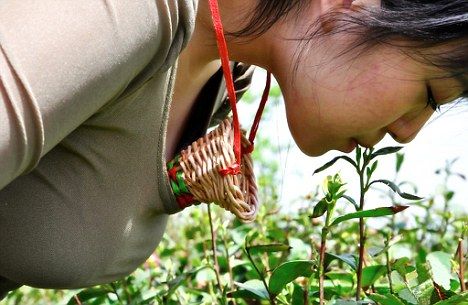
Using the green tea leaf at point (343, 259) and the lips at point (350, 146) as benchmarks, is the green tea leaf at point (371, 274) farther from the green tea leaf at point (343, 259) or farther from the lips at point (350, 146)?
the lips at point (350, 146)

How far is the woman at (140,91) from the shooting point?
1261mm

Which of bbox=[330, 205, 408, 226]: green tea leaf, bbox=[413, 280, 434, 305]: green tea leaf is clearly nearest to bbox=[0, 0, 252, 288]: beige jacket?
bbox=[330, 205, 408, 226]: green tea leaf

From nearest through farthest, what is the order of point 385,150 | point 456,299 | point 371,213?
1. point 456,299
2. point 371,213
3. point 385,150

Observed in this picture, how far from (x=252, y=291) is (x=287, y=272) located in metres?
0.13

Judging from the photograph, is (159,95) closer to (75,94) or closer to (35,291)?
(75,94)

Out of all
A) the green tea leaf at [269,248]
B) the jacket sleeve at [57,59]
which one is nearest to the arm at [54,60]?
the jacket sleeve at [57,59]

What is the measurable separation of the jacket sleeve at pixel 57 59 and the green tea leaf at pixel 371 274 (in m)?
0.65

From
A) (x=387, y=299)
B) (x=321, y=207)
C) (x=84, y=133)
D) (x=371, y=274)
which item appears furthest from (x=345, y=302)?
(x=84, y=133)

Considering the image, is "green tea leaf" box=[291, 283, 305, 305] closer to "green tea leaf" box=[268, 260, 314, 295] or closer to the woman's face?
"green tea leaf" box=[268, 260, 314, 295]

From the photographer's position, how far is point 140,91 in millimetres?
1561

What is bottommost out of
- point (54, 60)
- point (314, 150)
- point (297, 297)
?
point (297, 297)

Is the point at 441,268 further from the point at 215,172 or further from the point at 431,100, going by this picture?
the point at 215,172

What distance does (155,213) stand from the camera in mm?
1826

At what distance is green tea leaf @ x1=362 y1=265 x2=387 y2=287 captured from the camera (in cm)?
175
